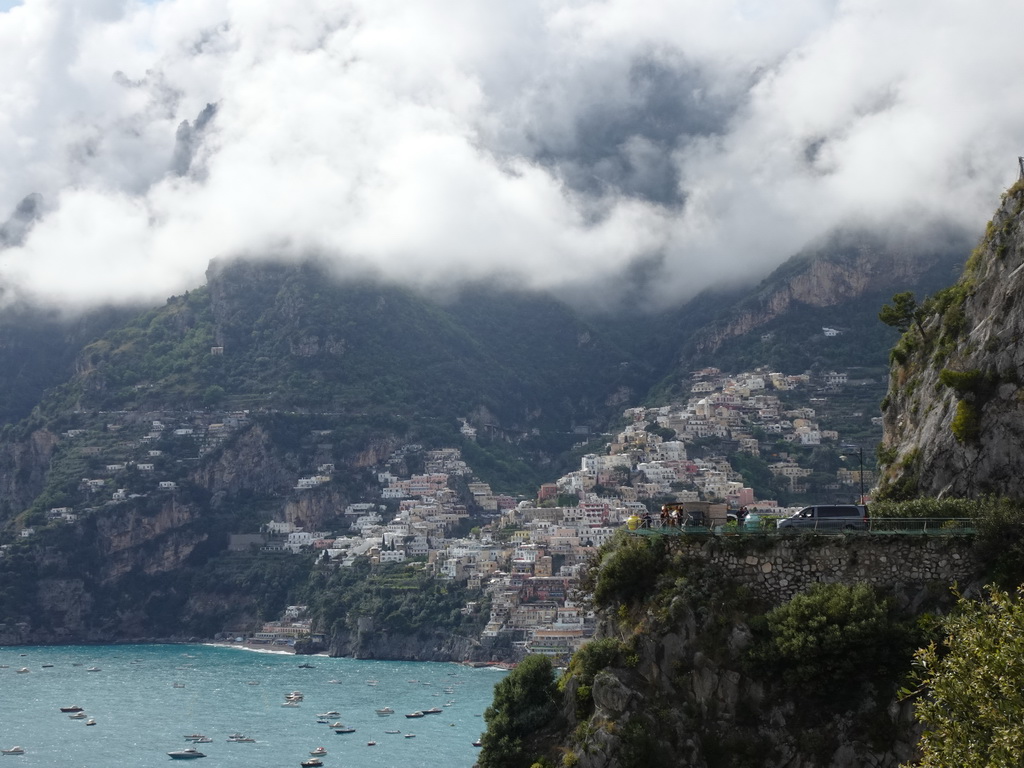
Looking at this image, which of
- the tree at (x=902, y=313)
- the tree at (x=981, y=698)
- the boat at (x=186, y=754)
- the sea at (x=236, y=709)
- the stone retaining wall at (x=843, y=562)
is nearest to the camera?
the tree at (x=981, y=698)

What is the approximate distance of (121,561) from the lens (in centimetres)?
14812

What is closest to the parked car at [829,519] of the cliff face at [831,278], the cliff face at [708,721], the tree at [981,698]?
the cliff face at [708,721]

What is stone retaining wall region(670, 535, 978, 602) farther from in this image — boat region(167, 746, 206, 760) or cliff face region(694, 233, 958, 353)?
cliff face region(694, 233, 958, 353)

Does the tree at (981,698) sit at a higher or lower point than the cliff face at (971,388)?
lower

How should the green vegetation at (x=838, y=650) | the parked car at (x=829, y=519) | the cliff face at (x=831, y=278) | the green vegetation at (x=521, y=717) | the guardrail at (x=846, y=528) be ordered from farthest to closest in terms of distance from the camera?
the cliff face at (x=831, y=278)
the green vegetation at (x=521, y=717)
the parked car at (x=829, y=519)
the guardrail at (x=846, y=528)
the green vegetation at (x=838, y=650)

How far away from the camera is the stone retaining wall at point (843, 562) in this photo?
24500 mm

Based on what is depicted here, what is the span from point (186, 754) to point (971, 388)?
178 feet

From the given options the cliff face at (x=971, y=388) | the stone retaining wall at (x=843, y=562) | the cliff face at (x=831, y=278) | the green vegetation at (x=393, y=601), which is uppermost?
the cliff face at (x=831, y=278)

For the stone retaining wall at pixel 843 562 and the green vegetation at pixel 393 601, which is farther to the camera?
the green vegetation at pixel 393 601

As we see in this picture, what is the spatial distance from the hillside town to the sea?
11681 mm

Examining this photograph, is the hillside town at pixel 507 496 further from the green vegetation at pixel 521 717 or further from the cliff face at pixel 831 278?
the green vegetation at pixel 521 717

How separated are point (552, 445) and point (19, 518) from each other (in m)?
65.3

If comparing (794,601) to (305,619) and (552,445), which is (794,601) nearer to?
(305,619)

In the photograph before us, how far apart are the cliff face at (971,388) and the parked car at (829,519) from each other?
169 inches
